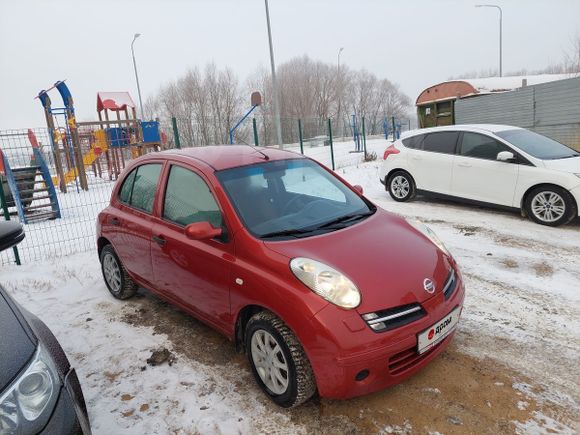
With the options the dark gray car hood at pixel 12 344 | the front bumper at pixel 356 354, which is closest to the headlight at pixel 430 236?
the front bumper at pixel 356 354

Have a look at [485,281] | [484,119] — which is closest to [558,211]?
[485,281]

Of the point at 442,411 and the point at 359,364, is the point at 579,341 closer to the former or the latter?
the point at 442,411

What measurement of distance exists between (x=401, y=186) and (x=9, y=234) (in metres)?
7.31

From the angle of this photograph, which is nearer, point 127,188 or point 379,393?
point 379,393

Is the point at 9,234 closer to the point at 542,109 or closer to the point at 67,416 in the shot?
the point at 67,416

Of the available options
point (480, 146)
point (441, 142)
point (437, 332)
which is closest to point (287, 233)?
point (437, 332)

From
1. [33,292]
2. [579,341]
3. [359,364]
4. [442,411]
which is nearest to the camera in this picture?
[359,364]

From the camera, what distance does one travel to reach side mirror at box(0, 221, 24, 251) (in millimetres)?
2441

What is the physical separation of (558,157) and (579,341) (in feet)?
14.8

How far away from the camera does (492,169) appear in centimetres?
696

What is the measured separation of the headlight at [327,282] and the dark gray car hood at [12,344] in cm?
142

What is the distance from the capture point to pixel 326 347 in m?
2.31

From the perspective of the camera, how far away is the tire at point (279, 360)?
247cm

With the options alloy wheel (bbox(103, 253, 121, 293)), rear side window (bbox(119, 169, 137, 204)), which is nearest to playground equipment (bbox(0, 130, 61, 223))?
alloy wheel (bbox(103, 253, 121, 293))
